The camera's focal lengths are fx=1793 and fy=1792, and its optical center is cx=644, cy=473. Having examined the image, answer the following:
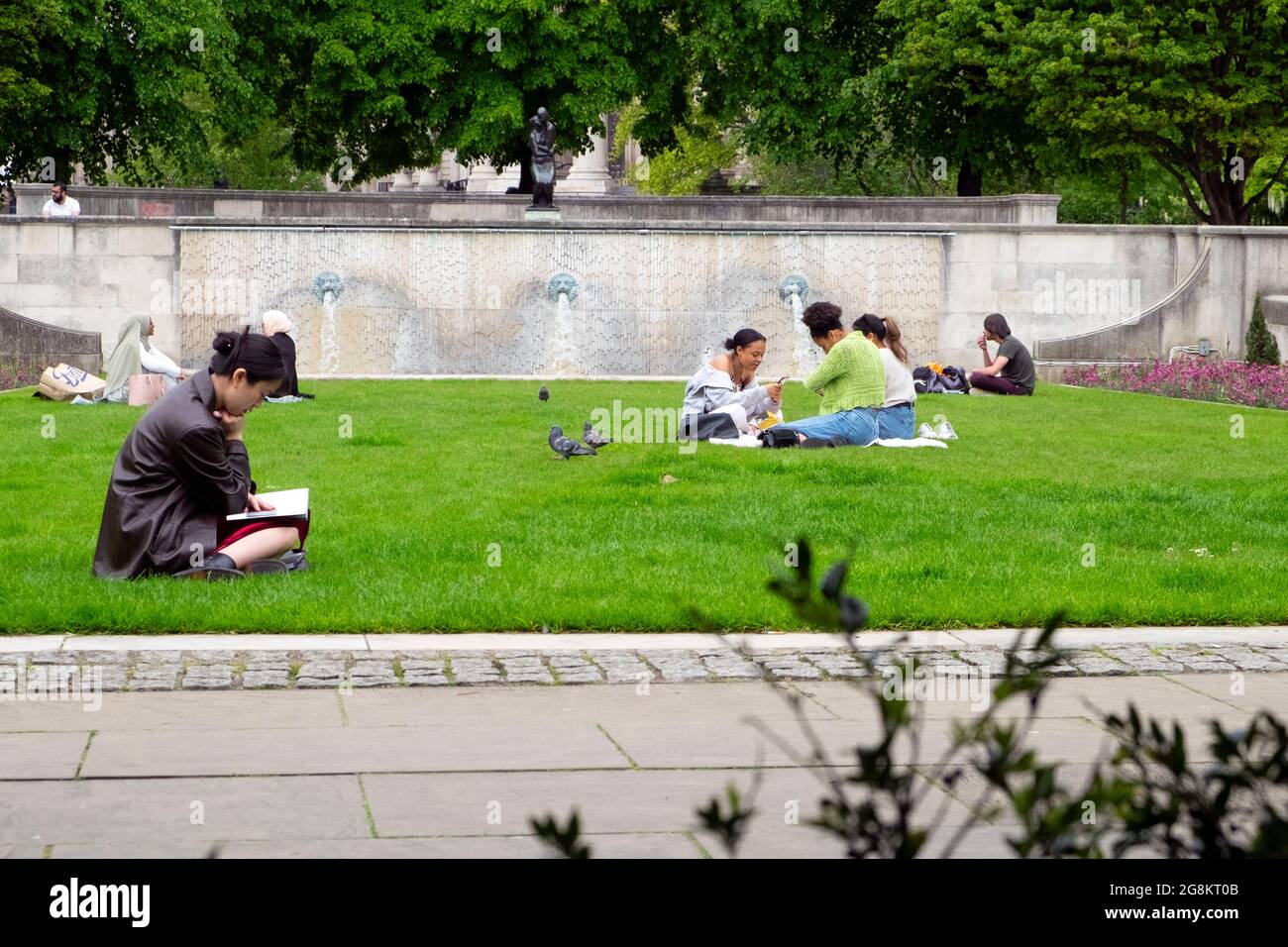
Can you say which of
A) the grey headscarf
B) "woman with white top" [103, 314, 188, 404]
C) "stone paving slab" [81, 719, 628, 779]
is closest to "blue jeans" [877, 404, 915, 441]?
"woman with white top" [103, 314, 188, 404]

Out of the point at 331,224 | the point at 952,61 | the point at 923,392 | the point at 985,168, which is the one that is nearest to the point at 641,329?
the point at 331,224

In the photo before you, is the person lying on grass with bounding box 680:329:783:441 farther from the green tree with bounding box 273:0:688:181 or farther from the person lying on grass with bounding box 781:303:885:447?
the green tree with bounding box 273:0:688:181

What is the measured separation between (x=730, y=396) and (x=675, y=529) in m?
5.13

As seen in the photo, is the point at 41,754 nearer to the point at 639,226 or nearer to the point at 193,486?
the point at 193,486

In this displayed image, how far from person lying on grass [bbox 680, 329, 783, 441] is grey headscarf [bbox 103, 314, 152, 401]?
24.8 ft

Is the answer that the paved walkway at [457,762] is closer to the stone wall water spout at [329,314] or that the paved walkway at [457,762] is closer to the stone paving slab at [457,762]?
the stone paving slab at [457,762]

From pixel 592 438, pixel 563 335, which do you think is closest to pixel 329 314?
pixel 563 335

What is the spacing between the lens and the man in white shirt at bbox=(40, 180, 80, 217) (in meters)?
32.7

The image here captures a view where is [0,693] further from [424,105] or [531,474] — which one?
[424,105]

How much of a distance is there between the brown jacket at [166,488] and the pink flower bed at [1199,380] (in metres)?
16.0

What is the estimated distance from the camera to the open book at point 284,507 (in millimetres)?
9344

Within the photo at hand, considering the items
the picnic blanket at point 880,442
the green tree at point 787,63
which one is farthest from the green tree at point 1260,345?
the picnic blanket at point 880,442

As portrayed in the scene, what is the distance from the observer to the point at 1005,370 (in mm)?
24016

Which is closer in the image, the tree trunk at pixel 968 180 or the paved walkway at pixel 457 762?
the paved walkway at pixel 457 762
